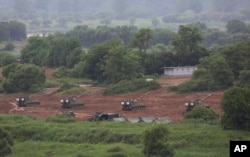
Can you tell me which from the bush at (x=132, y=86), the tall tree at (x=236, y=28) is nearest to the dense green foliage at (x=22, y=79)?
the bush at (x=132, y=86)

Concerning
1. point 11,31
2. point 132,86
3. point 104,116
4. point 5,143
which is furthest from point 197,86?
point 11,31

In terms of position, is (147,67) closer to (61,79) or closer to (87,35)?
(61,79)

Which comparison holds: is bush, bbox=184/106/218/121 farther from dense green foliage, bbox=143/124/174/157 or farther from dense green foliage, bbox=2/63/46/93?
dense green foliage, bbox=2/63/46/93

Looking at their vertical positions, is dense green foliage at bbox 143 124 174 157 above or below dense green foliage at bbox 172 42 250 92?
below

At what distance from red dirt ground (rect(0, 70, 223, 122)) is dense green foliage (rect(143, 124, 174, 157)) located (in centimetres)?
798

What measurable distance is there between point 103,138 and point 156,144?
4.60 m

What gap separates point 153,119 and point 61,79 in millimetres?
17061

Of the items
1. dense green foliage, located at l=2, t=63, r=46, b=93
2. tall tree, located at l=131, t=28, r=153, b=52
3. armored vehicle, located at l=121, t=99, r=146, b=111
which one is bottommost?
armored vehicle, located at l=121, t=99, r=146, b=111

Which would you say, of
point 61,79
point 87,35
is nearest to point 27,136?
point 61,79

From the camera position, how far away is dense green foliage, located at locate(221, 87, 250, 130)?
88.4 feet

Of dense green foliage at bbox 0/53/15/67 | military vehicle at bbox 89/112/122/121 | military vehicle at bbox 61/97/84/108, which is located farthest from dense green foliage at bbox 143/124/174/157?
dense green foliage at bbox 0/53/15/67

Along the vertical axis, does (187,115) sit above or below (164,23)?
below

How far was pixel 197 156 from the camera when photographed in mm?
23578

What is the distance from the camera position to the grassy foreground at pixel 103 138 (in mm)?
24656
